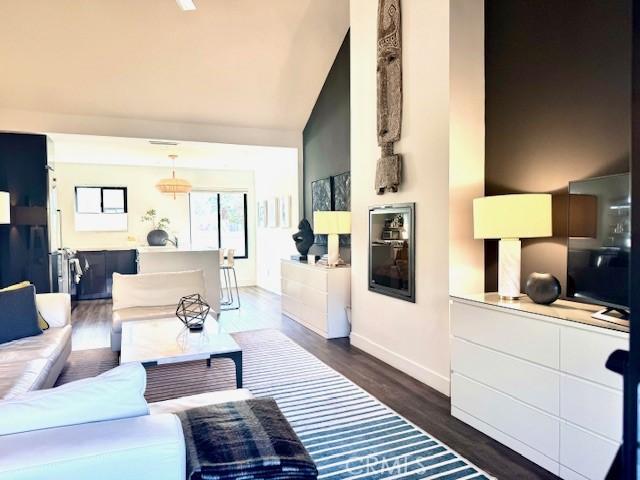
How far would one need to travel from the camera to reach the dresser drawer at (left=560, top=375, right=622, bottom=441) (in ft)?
6.47

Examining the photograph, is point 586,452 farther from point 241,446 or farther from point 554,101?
point 554,101

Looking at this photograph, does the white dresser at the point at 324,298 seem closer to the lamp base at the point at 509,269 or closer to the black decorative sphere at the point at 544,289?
the lamp base at the point at 509,269

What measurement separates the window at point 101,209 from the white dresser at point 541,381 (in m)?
7.67

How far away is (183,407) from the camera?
1.95m

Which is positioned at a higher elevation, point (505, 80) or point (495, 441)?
point (505, 80)

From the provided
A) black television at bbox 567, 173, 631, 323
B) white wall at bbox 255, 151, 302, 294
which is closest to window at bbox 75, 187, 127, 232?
white wall at bbox 255, 151, 302, 294

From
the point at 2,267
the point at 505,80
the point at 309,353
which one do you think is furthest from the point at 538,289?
the point at 2,267

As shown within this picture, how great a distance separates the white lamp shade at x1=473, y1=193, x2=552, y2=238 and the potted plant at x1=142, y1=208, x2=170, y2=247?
24.1 ft

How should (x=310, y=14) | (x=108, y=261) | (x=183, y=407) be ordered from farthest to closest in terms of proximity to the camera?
(x=108, y=261) < (x=310, y=14) < (x=183, y=407)

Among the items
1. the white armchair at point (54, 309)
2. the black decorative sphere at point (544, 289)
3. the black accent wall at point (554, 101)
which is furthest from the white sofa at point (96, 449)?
the white armchair at point (54, 309)

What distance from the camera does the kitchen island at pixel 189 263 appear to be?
19.8ft

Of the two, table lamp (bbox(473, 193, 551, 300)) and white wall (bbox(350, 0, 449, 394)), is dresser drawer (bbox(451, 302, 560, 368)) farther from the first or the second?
white wall (bbox(350, 0, 449, 394))

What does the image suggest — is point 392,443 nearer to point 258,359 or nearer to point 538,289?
point 538,289

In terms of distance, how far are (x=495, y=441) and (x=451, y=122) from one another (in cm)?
214
